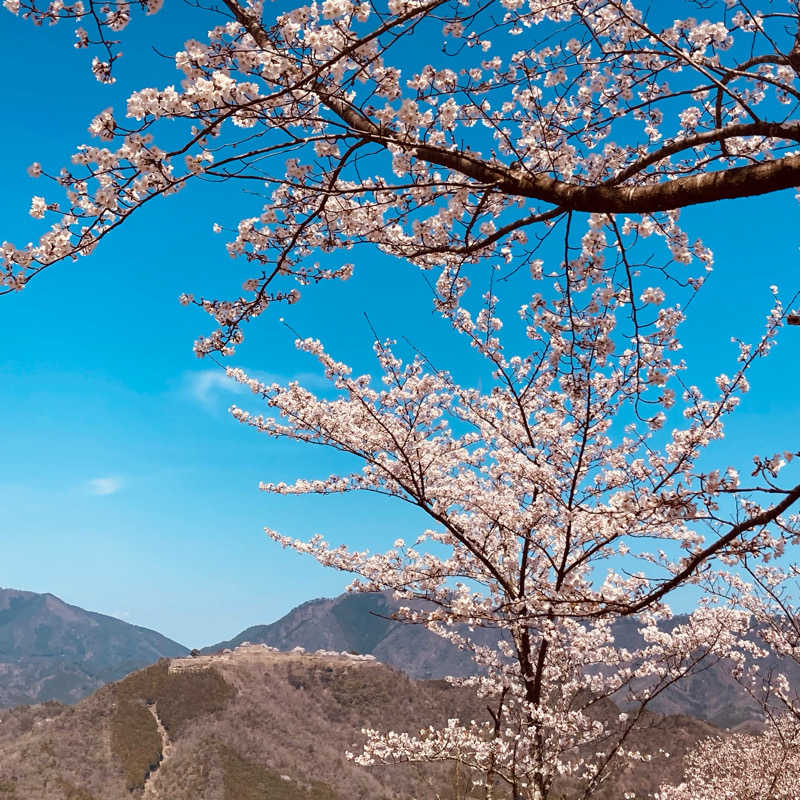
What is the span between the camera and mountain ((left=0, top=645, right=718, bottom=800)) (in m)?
66.1

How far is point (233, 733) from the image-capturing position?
264 feet

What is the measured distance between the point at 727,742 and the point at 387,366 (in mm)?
30716

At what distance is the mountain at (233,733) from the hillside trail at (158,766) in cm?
13

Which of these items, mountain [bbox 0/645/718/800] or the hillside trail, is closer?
mountain [bbox 0/645/718/800]

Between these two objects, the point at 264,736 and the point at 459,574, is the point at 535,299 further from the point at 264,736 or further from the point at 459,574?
the point at 264,736

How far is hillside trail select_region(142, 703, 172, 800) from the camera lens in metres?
68.4

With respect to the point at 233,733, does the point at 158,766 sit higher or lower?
lower

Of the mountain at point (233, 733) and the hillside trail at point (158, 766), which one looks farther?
the hillside trail at point (158, 766)

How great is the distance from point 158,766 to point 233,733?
9.31m

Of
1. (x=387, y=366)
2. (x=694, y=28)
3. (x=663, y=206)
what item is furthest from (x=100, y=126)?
(x=387, y=366)

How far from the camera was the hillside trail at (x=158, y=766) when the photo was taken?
68.4m

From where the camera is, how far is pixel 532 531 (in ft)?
23.0

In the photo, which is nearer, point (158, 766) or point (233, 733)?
point (158, 766)

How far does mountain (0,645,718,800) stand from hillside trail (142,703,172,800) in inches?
5.3
